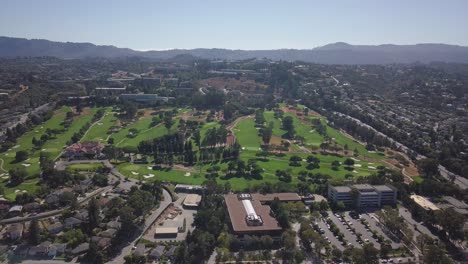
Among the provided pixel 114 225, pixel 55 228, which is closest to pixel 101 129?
pixel 55 228

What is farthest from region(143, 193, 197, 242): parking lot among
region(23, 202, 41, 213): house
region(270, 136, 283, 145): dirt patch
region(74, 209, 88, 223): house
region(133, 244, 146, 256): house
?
region(270, 136, 283, 145): dirt patch

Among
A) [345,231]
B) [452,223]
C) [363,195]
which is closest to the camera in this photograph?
[452,223]

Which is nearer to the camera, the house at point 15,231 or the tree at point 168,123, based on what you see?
the house at point 15,231

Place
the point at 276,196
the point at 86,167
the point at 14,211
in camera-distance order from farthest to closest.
→ the point at 86,167 → the point at 276,196 → the point at 14,211

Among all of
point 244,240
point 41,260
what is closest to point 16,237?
point 41,260

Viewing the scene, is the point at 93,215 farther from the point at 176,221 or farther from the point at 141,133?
the point at 141,133

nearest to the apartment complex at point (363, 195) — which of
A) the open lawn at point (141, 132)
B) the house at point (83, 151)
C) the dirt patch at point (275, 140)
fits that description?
the dirt patch at point (275, 140)

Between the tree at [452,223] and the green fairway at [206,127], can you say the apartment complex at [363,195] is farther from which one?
the green fairway at [206,127]
